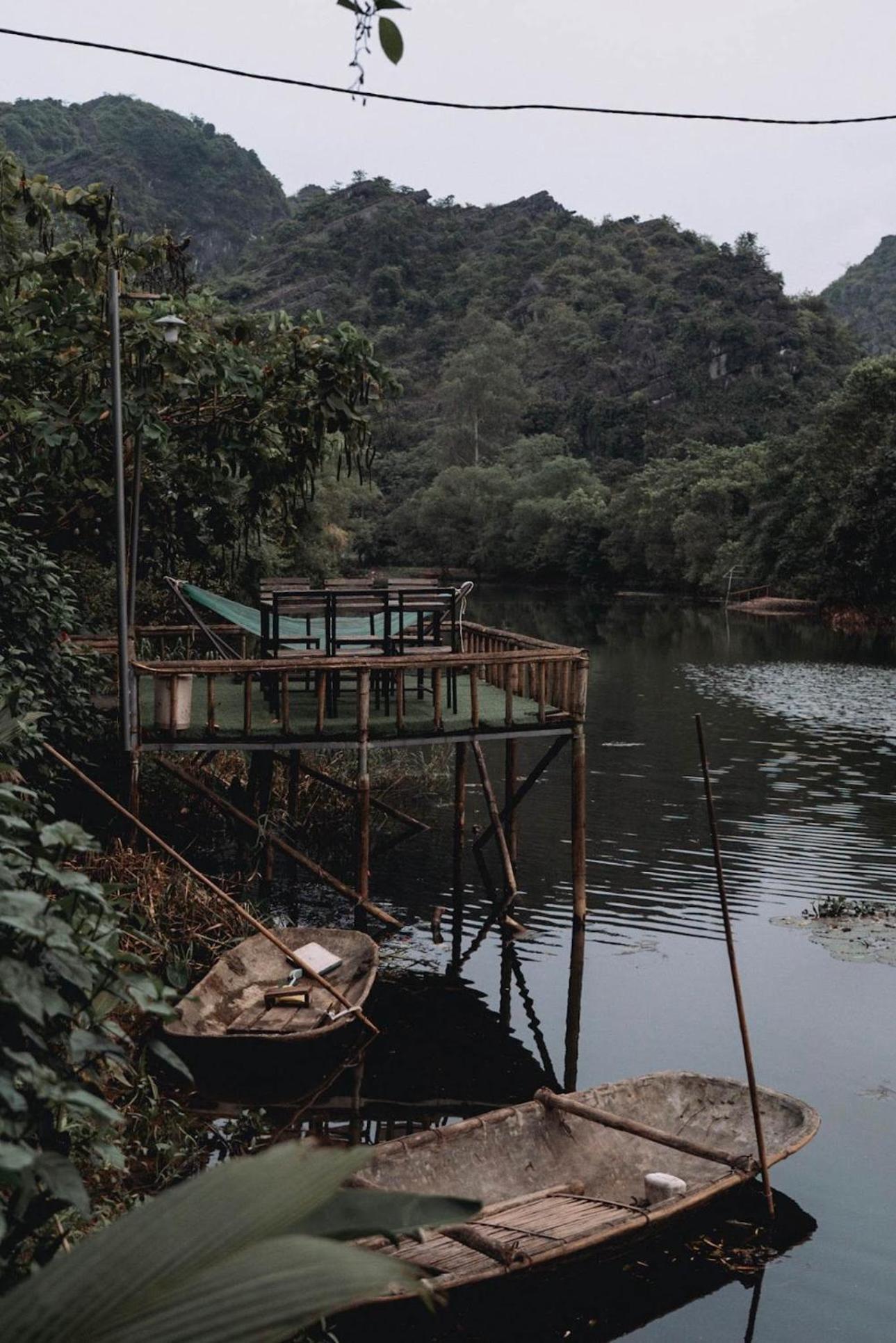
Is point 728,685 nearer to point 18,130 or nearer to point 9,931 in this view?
point 9,931

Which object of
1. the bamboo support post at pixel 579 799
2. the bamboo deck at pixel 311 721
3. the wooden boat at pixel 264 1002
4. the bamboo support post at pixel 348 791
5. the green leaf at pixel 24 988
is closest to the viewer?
the green leaf at pixel 24 988

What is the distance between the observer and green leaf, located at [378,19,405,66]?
2.14 m

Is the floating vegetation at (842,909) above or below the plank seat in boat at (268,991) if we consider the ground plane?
below

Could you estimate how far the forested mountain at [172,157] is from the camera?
161125 millimetres

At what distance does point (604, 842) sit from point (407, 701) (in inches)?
172

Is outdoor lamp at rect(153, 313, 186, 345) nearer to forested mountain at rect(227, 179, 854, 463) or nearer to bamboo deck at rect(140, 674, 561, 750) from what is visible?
bamboo deck at rect(140, 674, 561, 750)

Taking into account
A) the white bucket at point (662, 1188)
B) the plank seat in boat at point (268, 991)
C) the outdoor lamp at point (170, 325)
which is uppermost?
the outdoor lamp at point (170, 325)

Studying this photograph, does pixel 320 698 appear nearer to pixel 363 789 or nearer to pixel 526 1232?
pixel 363 789

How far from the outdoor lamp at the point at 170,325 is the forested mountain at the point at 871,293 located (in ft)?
452

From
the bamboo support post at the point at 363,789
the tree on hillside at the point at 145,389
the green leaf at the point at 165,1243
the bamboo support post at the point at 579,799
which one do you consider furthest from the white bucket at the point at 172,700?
the green leaf at the point at 165,1243

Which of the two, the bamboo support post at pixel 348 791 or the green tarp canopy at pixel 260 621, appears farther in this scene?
the bamboo support post at pixel 348 791

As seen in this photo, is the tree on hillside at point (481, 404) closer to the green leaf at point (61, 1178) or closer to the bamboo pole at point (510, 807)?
the bamboo pole at point (510, 807)

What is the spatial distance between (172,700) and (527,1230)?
6.19 m

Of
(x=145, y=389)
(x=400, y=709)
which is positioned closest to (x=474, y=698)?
(x=400, y=709)
